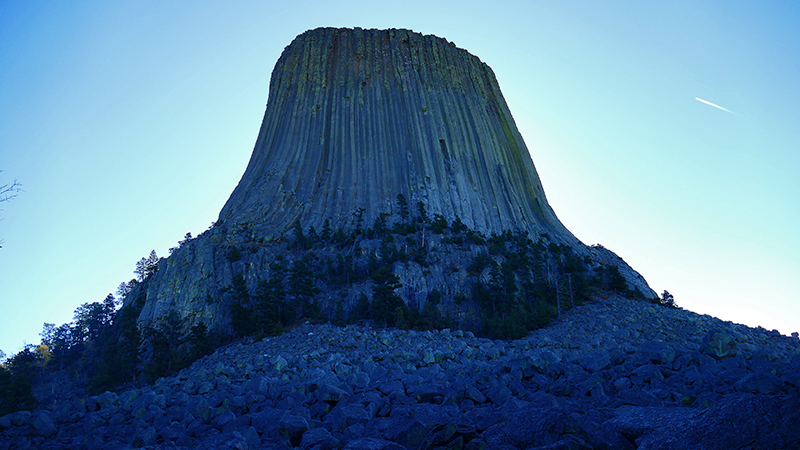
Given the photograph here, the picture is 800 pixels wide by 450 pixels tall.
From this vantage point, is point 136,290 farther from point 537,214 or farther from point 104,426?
point 537,214

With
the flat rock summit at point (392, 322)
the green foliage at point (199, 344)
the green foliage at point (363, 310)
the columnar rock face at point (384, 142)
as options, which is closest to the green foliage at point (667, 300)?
the flat rock summit at point (392, 322)

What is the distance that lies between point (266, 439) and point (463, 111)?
51.7 metres

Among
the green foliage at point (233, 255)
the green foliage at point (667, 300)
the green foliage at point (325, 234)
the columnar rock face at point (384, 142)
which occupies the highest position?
the columnar rock face at point (384, 142)

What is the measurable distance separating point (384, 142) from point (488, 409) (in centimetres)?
4460

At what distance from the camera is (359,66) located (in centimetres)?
5497

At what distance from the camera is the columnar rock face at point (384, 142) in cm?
4519

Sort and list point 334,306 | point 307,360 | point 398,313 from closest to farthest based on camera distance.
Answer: point 307,360 → point 398,313 → point 334,306

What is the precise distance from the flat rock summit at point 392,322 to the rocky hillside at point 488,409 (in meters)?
0.04

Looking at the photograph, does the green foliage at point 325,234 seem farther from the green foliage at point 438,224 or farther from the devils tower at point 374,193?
the green foliage at point 438,224

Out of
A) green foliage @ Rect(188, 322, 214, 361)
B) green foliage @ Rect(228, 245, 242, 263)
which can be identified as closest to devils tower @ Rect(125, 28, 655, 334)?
green foliage @ Rect(228, 245, 242, 263)

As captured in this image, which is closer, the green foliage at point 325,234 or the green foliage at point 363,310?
the green foliage at point 363,310

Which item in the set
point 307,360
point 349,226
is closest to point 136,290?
point 349,226

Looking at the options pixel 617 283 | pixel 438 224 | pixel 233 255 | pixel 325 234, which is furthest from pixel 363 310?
pixel 617 283

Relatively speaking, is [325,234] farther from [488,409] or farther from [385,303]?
[488,409]
